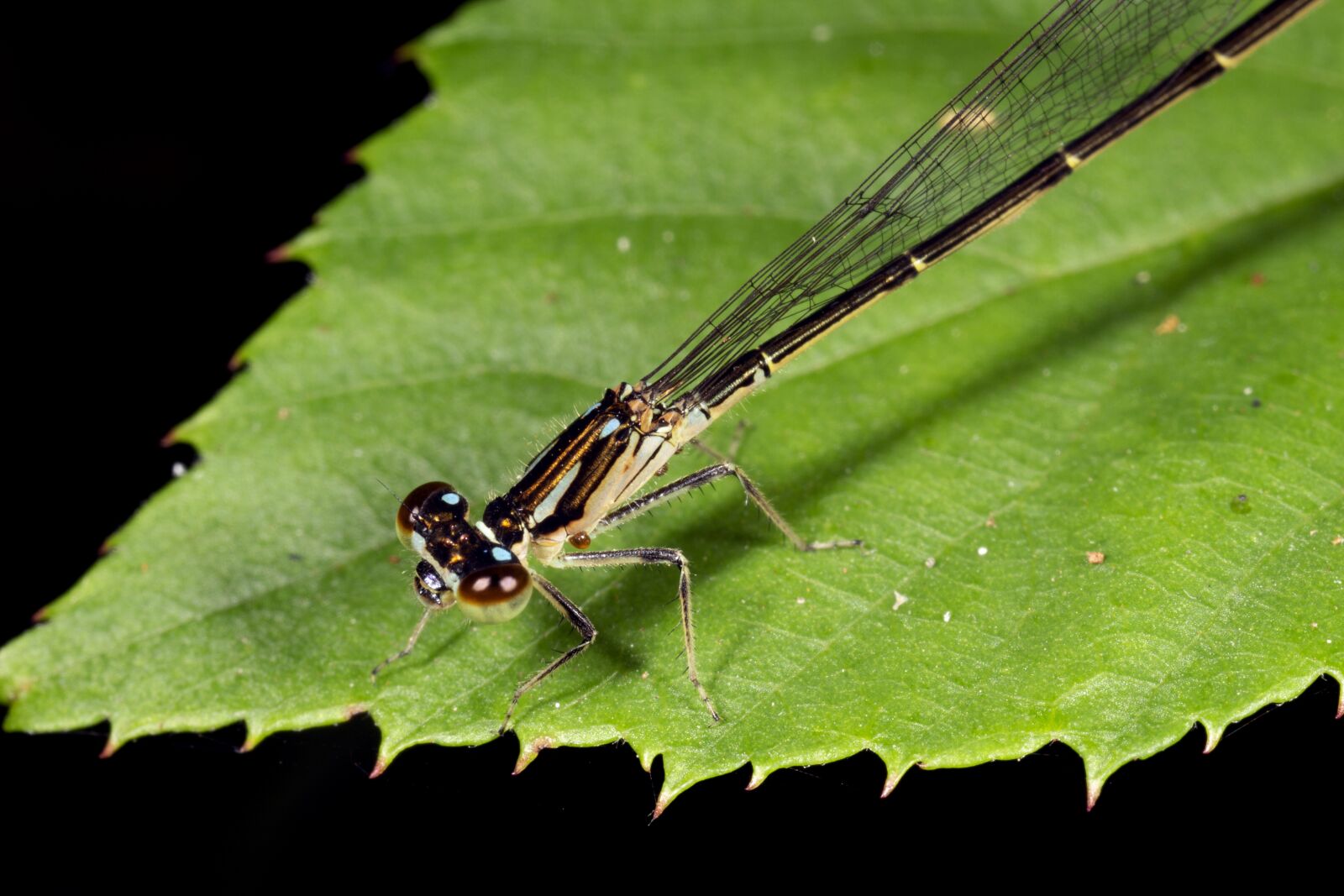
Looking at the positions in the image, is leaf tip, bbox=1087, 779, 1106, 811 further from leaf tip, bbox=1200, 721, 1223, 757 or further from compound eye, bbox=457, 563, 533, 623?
compound eye, bbox=457, 563, 533, 623

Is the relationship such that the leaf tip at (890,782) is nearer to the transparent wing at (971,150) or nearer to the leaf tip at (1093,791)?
the leaf tip at (1093,791)

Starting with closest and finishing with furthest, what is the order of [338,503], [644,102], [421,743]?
1. [421,743]
2. [338,503]
3. [644,102]

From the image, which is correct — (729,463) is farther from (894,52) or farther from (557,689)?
(894,52)

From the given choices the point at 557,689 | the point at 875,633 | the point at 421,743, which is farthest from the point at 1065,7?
the point at 421,743

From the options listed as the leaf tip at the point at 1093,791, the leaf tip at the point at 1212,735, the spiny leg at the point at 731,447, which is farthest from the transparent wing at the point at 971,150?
the leaf tip at the point at 1212,735

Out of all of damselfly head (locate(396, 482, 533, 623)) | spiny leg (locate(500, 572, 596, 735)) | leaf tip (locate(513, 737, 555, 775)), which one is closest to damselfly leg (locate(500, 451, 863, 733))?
spiny leg (locate(500, 572, 596, 735))

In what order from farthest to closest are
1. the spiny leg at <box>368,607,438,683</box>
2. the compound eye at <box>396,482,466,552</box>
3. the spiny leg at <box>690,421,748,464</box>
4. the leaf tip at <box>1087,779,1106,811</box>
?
the spiny leg at <box>690,421,748,464</box> < the compound eye at <box>396,482,466,552</box> < the spiny leg at <box>368,607,438,683</box> < the leaf tip at <box>1087,779,1106,811</box>
